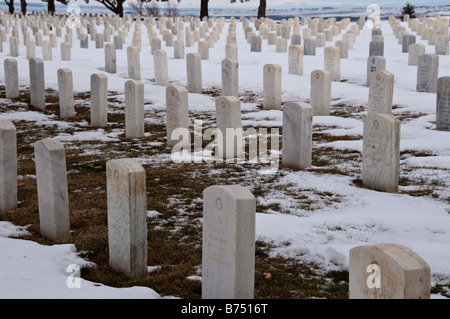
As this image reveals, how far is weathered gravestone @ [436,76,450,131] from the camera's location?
37.0 feet

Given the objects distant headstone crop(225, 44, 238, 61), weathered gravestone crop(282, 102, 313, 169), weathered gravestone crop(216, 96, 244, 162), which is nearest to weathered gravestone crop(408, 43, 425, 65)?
distant headstone crop(225, 44, 238, 61)

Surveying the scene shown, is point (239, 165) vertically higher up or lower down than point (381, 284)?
lower down

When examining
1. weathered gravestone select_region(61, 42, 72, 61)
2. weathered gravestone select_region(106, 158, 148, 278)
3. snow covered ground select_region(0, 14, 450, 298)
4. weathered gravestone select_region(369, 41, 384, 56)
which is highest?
weathered gravestone select_region(369, 41, 384, 56)

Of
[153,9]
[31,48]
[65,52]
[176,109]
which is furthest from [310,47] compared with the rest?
[153,9]

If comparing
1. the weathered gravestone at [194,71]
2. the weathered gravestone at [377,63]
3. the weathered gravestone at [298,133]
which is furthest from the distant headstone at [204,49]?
the weathered gravestone at [298,133]

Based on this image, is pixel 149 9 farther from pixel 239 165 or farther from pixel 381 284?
pixel 381 284

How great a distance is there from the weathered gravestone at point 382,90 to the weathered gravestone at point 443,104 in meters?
0.95

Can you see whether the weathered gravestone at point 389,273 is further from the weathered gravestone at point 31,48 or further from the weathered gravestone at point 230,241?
the weathered gravestone at point 31,48

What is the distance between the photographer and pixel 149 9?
66.9 metres

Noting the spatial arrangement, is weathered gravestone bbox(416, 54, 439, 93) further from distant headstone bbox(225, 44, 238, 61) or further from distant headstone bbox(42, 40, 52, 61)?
distant headstone bbox(42, 40, 52, 61)

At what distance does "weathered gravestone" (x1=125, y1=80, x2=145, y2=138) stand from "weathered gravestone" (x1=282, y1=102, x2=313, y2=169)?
10.6 feet

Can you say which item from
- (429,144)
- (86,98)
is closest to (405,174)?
(429,144)

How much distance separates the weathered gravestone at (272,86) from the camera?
14.4 meters
